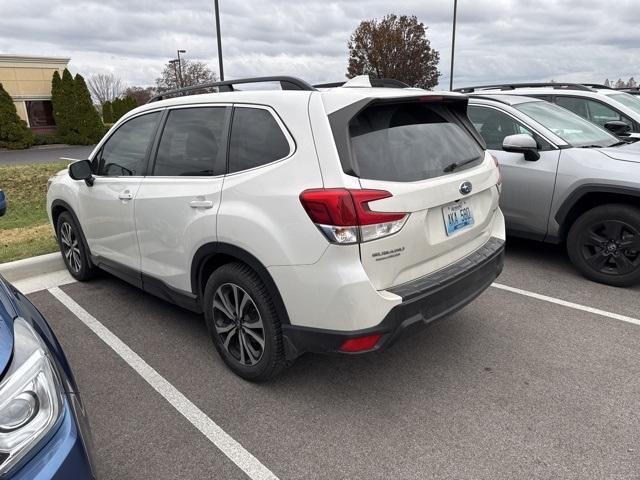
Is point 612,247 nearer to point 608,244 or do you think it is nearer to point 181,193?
point 608,244

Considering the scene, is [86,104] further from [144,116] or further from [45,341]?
[45,341]

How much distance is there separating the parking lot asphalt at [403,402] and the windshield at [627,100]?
4666 mm

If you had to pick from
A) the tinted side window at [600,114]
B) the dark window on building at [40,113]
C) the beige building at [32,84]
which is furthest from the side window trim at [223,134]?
the dark window on building at [40,113]

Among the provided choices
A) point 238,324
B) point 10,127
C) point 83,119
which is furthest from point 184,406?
point 83,119

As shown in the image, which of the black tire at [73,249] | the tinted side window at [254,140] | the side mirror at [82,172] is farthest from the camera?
the black tire at [73,249]

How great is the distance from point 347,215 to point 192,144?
4.81ft

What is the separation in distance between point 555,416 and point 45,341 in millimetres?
2573

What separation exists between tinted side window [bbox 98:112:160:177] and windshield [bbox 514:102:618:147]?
3964 mm

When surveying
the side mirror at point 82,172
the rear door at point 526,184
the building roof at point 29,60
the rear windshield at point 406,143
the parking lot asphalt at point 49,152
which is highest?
the building roof at point 29,60

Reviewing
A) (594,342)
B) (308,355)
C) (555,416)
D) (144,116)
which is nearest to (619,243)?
(594,342)

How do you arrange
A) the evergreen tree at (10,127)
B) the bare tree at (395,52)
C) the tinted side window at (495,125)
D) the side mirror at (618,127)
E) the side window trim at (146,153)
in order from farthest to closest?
the bare tree at (395,52) < the evergreen tree at (10,127) < the side mirror at (618,127) < the tinted side window at (495,125) < the side window trim at (146,153)

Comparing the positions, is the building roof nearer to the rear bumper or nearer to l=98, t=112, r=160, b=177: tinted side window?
l=98, t=112, r=160, b=177: tinted side window

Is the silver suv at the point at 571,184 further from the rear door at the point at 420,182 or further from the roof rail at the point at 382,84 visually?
the roof rail at the point at 382,84

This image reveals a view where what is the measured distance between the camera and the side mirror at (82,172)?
167 inches
